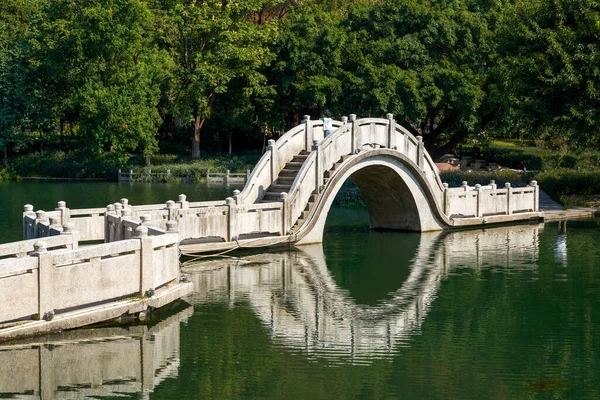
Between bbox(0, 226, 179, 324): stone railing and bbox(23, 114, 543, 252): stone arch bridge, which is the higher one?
bbox(23, 114, 543, 252): stone arch bridge

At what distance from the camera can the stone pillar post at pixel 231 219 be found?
2670 cm

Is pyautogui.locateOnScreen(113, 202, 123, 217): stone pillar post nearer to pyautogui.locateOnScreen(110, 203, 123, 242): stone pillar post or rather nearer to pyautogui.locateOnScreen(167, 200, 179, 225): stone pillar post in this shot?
pyautogui.locateOnScreen(167, 200, 179, 225): stone pillar post

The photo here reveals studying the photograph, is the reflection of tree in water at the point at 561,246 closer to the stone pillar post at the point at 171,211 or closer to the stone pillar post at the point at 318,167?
the stone pillar post at the point at 318,167

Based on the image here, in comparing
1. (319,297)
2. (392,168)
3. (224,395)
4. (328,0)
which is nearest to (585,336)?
(319,297)

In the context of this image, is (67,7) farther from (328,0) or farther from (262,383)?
(262,383)

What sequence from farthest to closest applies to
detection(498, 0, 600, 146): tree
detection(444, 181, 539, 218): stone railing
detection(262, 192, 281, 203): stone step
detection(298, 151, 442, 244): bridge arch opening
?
detection(498, 0, 600, 146): tree, detection(444, 181, 539, 218): stone railing, detection(298, 151, 442, 244): bridge arch opening, detection(262, 192, 281, 203): stone step

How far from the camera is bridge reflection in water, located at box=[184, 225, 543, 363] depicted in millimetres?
18250

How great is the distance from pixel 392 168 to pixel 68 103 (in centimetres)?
4118

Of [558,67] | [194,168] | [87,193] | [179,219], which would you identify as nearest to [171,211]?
[179,219]

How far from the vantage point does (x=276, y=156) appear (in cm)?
2947

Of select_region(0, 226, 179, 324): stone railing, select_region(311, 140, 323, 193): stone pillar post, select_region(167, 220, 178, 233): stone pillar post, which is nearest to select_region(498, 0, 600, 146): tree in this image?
select_region(311, 140, 323, 193): stone pillar post

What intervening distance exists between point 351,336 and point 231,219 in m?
9.04

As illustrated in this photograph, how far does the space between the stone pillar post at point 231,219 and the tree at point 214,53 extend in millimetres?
41199

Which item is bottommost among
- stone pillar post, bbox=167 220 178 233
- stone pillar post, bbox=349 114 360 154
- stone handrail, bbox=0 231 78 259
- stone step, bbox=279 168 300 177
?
stone handrail, bbox=0 231 78 259
